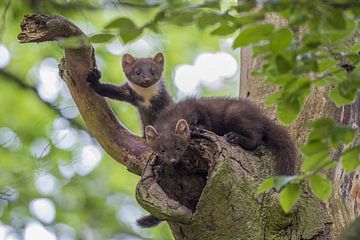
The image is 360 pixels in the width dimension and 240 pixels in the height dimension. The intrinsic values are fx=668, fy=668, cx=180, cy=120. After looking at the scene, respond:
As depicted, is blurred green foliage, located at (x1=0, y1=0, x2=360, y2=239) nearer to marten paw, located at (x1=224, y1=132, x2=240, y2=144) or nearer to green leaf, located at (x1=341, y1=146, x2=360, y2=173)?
green leaf, located at (x1=341, y1=146, x2=360, y2=173)

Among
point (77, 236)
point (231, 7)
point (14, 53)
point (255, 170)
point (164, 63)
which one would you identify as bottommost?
point (77, 236)

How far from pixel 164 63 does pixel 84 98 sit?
11.3ft

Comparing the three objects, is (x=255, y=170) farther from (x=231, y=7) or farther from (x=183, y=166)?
(x=231, y=7)

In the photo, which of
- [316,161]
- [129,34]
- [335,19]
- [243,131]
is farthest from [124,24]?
[243,131]

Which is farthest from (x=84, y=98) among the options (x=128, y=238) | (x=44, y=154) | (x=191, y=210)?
(x=128, y=238)

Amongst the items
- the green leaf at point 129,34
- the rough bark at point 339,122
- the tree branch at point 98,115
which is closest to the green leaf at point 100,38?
the green leaf at point 129,34

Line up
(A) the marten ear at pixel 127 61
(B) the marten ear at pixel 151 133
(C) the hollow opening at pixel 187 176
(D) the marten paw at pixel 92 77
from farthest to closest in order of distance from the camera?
(A) the marten ear at pixel 127 61, (B) the marten ear at pixel 151 133, (D) the marten paw at pixel 92 77, (C) the hollow opening at pixel 187 176

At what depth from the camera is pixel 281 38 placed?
2436 mm

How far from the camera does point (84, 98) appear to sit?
563 cm

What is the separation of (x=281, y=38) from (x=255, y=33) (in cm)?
10

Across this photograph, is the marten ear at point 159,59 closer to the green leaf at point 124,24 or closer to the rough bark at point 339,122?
the rough bark at point 339,122

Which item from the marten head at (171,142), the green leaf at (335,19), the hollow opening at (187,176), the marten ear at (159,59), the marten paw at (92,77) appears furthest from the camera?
the marten ear at (159,59)

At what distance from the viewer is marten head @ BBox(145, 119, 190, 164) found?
16.9 ft

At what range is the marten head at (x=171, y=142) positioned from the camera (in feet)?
16.9
